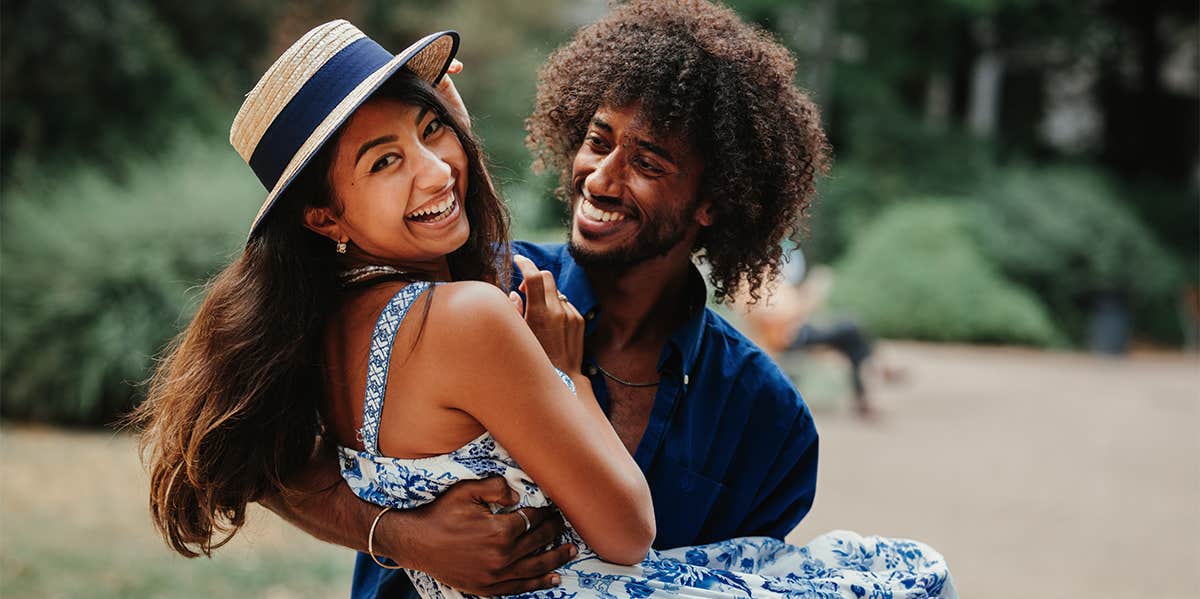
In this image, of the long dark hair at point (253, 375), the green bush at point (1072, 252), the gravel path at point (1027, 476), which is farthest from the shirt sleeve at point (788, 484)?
the green bush at point (1072, 252)

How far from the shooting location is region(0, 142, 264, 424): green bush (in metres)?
9.27

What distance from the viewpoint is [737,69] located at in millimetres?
2801

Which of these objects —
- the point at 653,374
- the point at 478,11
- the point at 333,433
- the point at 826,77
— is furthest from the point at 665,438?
the point at 478,11

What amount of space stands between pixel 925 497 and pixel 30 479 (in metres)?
6.07

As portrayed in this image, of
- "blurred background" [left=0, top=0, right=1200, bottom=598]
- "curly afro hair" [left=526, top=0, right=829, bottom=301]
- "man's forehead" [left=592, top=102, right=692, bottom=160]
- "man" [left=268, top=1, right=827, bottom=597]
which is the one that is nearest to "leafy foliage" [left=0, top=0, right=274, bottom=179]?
"blurred background" [left=0, top=0, right=1200, bottom=598]

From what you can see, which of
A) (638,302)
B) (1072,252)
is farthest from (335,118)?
(1072,252)

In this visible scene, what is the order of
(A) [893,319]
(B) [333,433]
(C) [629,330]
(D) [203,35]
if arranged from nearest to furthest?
(B) [333,433] < (C) [629,330] < (D) [203,35] < (A) [893,319]

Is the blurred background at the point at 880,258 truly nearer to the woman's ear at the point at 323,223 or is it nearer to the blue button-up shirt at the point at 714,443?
the blue button-up shirt at the point at 714,443

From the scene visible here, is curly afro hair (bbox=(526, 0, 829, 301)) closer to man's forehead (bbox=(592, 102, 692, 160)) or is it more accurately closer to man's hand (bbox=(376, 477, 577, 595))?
man's forehead (bbox=(592, 102, 692, 160))

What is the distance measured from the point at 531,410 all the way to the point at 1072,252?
17166mm

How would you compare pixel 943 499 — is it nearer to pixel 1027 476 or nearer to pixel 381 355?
pixel 1027 476

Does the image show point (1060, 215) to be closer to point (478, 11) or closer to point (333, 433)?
point (478, 11)

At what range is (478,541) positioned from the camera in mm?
2121

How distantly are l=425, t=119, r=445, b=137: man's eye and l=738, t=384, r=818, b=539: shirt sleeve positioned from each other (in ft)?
3.08
